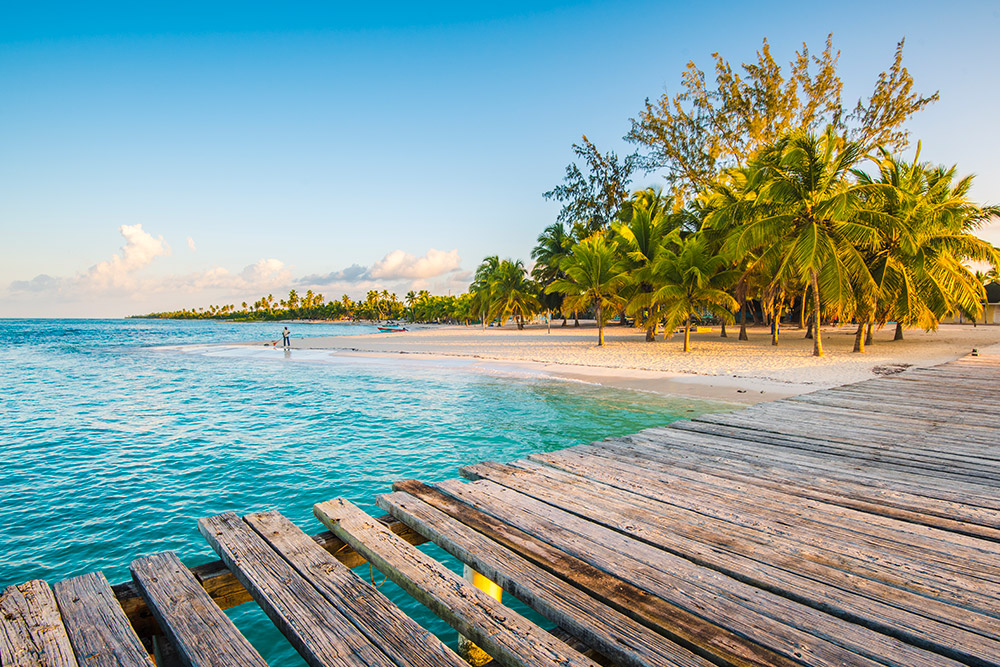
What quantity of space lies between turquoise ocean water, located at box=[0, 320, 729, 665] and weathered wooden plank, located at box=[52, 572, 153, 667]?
6.57 feet

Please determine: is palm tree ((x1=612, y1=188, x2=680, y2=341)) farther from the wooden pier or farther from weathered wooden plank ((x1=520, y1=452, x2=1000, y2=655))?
weathered wooden plank ((x1=520, y1=452, x2=1000, y2=655))

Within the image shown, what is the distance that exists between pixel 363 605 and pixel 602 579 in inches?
34.8

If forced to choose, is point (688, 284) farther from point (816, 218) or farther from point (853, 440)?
point (853, 440)

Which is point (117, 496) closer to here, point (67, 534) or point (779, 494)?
point (67, 534)

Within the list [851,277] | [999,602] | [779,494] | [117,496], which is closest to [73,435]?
[117,496]

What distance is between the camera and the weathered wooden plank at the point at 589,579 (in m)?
1.49

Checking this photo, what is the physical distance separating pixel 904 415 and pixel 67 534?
30.4 feet

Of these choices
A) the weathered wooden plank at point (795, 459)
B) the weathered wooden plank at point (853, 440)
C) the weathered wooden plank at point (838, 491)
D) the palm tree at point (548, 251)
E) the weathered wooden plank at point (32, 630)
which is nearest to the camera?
the weathered wooden plank at point (32, 630)

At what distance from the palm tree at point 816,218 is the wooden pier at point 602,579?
13.7 m

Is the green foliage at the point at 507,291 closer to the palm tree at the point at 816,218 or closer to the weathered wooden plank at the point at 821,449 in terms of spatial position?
the palm tree at the point at 816,218

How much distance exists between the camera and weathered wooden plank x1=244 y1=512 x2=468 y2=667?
5.00 feet

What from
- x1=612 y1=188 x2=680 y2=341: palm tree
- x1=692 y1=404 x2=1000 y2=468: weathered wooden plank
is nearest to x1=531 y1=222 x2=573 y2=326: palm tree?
x1=612 y1=188 x2=680 y2=341: palm tree

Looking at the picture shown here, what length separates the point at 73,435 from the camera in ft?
32.9

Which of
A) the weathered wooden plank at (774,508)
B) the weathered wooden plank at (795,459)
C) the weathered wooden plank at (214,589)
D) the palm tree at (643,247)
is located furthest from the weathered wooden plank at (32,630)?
the palm tree at (643,247)
